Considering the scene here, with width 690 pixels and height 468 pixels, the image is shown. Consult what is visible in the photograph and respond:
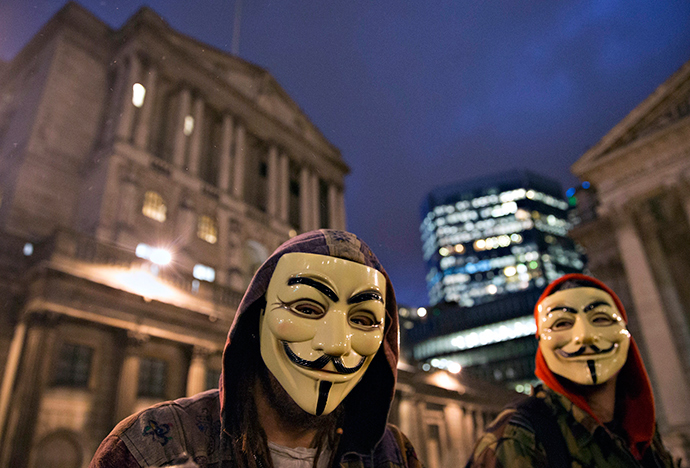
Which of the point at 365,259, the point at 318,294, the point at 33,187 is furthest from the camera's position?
the point at 33,187

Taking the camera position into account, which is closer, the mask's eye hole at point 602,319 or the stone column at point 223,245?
the mask's eye hole at point 602,319

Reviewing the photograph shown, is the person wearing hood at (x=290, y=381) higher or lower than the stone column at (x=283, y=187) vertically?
lower

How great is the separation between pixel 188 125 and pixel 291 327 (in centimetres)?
2411

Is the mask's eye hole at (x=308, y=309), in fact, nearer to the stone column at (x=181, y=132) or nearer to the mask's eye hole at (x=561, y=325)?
the mask's eye hole at (x=561, y=325)

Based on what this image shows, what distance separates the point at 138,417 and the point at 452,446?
984 inches

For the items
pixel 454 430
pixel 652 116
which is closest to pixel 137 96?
pixel 454 430

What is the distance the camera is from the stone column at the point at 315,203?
2862 cm

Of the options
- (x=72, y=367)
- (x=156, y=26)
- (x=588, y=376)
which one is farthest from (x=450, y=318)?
(x=588, y=376)

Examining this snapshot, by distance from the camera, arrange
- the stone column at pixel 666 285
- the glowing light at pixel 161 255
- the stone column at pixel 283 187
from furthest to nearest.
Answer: the stone column at pixel 283 187
the stone column at pixel 666 285
the glowing light at pixel 161 255

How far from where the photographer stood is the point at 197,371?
44.9 feet

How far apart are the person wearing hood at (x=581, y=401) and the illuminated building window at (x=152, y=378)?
11.7 metres

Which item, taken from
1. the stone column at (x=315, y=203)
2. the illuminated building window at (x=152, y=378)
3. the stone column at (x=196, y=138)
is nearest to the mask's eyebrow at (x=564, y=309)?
the illuminated building window at (x=152, y=378)

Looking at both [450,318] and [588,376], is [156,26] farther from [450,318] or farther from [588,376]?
[450,318]

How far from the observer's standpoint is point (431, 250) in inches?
5212
